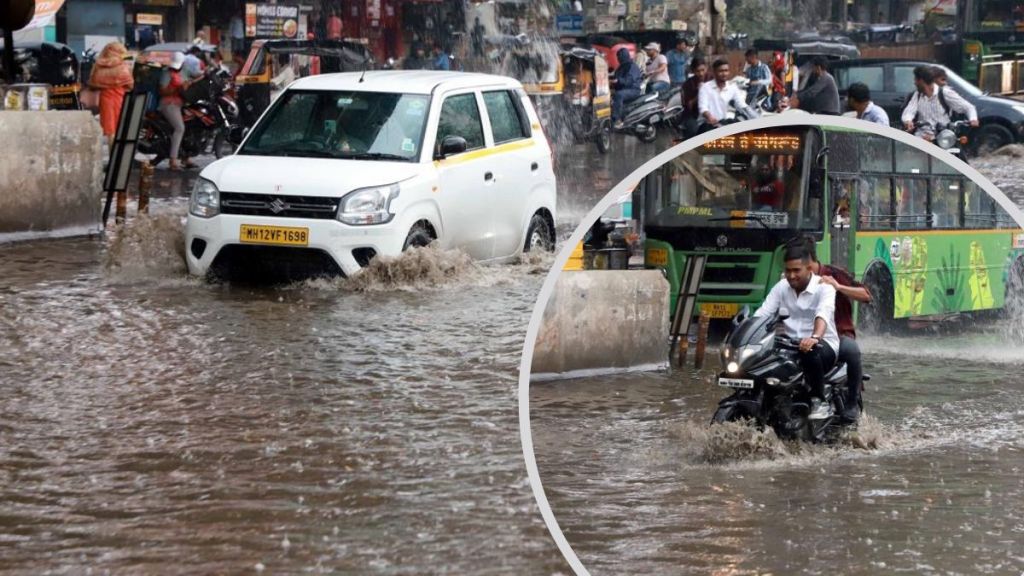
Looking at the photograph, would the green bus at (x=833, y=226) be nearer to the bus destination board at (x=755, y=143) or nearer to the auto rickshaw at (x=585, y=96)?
the bus destination board at (x=755, y=143)

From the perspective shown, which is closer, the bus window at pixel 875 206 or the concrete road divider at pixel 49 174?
the bus window at pixel 875 206

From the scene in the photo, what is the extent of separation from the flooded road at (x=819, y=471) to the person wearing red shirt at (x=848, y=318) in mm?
24

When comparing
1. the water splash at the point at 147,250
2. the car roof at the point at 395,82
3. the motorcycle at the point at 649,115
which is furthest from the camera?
the motorcycle at the point at 649,115

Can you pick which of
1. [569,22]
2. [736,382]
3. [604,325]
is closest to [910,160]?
[736,382]

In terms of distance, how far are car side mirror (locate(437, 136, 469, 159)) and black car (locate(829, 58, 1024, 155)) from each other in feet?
40.4

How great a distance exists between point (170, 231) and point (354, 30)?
31935 millimetres

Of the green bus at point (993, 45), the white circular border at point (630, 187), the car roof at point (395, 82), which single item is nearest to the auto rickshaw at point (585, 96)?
the green bus at point (993, 45)

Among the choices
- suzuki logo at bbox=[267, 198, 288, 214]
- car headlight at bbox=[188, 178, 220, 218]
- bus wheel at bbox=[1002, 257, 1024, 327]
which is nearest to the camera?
bus wheel at bbox=[1002, 257, 1024, 327]

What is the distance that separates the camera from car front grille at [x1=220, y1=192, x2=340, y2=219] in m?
11.2

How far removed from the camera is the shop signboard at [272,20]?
39281mm

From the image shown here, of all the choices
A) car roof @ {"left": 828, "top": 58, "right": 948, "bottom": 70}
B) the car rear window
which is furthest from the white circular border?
car roof @ {"left": 828, "top": 58, "right": 948, "bottom": 70}

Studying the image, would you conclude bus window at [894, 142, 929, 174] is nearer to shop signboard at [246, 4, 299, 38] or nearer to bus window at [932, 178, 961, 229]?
bus window at [932, 178, 961, 229]

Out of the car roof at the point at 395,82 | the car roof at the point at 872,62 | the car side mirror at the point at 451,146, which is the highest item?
the car roof at the point at 872,62

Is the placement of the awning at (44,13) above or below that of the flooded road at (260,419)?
above
